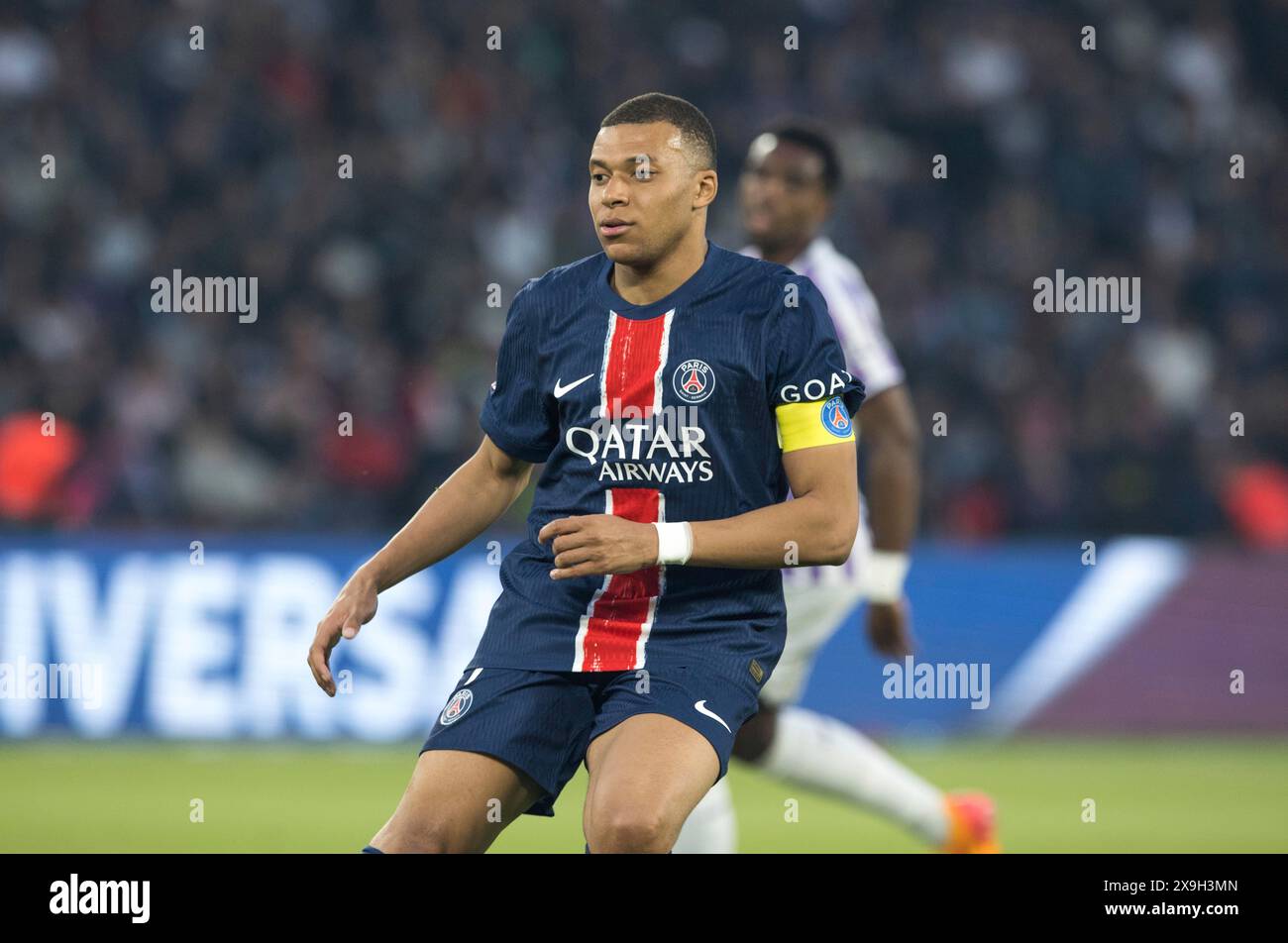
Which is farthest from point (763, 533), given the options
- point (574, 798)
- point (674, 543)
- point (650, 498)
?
point (574, 798)

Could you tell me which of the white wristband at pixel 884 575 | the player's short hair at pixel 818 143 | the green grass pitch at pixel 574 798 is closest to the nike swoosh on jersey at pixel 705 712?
the white wristband at pixel 884 575

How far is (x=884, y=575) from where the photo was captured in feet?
20.7

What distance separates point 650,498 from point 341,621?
75 centimetres

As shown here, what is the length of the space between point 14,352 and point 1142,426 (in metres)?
7.38

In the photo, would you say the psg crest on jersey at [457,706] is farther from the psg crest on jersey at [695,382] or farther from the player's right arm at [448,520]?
the psg crest on jersey at [695,382]

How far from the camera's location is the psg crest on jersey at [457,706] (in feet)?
13.6

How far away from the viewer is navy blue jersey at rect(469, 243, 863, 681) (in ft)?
13.6

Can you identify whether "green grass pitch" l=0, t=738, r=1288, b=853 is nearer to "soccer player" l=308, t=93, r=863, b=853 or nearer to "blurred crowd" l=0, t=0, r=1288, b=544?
"blurred crowd" l=0, t=0, r=1288, b=544

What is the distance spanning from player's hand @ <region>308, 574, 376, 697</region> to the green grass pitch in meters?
2.76

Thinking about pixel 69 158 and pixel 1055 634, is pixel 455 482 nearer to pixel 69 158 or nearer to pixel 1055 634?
pixel 1055 634

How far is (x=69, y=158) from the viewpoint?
42.7 ft

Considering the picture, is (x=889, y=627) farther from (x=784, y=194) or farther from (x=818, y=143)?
(x=818, y=143)
